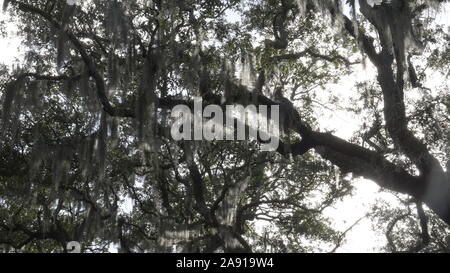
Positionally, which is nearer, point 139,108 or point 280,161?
point 139,108

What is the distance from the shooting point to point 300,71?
11.7m

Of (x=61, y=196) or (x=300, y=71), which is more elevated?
(x=300, y=71)

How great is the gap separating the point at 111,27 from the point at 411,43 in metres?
5.13

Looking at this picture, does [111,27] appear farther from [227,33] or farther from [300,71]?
[300,71]

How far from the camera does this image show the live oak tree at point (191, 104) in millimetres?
7809

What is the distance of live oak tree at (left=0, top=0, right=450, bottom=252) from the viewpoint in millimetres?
7809

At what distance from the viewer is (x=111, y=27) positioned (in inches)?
304

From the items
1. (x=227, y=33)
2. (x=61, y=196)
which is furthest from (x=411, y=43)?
(x=61, y=196)

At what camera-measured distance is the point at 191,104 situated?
27.1 ft
